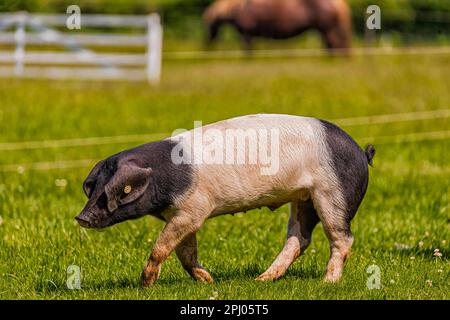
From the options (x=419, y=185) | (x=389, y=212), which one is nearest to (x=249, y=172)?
(x=389, y=212)

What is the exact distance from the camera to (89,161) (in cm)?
1236

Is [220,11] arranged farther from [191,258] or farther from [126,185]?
[126,185]

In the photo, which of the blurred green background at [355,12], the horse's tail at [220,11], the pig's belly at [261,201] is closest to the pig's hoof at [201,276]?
the pig's belly at [261,201]

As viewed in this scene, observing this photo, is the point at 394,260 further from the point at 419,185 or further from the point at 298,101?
the point at 298,101

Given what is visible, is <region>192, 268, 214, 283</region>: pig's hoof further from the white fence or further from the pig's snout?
the white fence

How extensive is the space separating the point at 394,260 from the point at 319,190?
4.44 feet

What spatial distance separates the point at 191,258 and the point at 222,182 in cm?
56

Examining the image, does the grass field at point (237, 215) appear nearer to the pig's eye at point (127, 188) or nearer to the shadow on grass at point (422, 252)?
the shadow on grass at point (422, 252)

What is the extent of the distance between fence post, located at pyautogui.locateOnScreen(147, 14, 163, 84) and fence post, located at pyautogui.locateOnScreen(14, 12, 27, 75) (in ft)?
8.13

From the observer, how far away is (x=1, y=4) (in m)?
19.5

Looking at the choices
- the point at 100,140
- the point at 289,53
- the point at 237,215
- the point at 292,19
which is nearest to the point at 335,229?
the point at 237,215

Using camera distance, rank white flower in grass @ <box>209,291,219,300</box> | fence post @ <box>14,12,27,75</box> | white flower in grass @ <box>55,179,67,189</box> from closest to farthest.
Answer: white flower in grass @ <box>209,291,219,300</box>
white flower in grass @ <box>55,179,67,189</box>
fence post @ <box>14,12,27,75</box>

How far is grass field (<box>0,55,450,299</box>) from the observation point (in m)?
6.37

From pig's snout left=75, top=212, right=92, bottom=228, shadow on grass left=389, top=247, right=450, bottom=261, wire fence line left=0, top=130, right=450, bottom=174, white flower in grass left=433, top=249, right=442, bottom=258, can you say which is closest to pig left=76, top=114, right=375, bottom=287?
pig's snout left=75, top=212, right=92, bottom=228
